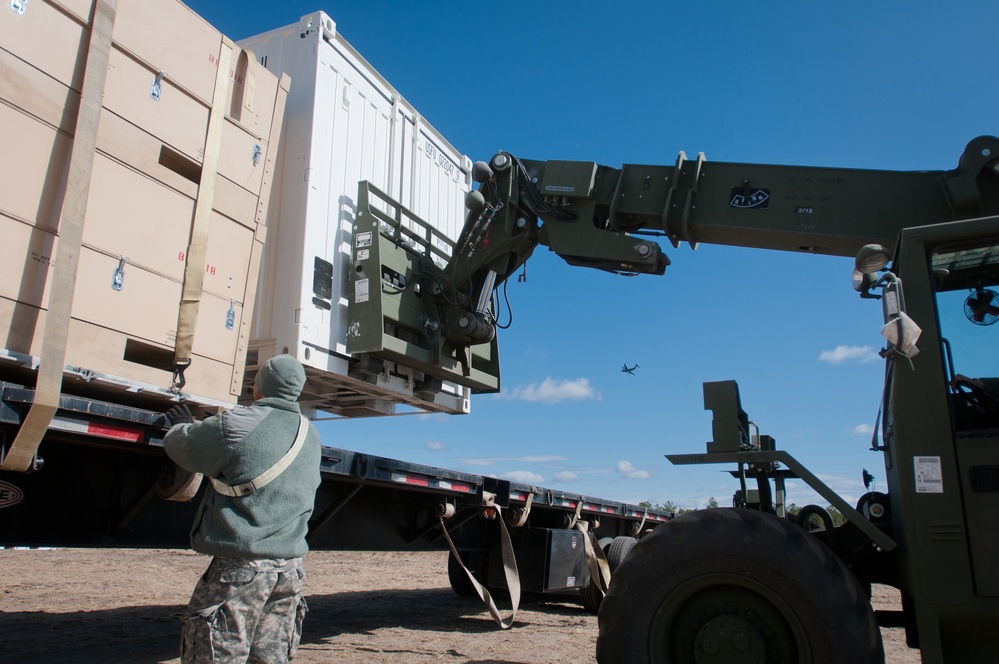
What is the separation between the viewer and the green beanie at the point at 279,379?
329 centimetres

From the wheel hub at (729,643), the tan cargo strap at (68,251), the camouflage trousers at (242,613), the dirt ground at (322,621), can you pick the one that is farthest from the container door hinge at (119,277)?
the wheel hub at (729,643)

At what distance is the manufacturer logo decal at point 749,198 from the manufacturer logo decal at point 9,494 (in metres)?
4.73

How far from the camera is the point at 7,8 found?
3.17m

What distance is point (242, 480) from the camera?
3.07 meters

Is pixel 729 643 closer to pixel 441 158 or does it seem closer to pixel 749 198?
pixel 749 198

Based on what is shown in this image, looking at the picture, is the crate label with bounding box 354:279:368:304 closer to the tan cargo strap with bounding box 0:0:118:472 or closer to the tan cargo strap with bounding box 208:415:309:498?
the tan cargo strap with bounding box 0:0:118:472

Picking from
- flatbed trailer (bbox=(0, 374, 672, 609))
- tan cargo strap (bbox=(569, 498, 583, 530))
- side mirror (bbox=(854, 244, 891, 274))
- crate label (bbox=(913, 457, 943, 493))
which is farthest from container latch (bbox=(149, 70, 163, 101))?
tan cargo strap (bbox=(569, 498, 583, 530))

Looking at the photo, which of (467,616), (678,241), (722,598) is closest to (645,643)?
(722,598)

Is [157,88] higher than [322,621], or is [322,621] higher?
[157,88]

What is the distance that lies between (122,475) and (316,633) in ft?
9.76

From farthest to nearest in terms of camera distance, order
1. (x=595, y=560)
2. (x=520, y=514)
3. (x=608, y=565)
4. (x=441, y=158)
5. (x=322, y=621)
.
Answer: (x=608, y=565) < (x=595, y=560) < (x=441, y=158) < (x=322, y=621) < (x=520, y=514)

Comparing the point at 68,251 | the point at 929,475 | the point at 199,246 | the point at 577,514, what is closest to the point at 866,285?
the point at 929,475

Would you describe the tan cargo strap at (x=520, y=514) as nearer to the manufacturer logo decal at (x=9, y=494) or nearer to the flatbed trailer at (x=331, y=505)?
the flatbed trailer at (x=331, y=505)

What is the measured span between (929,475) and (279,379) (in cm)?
300
